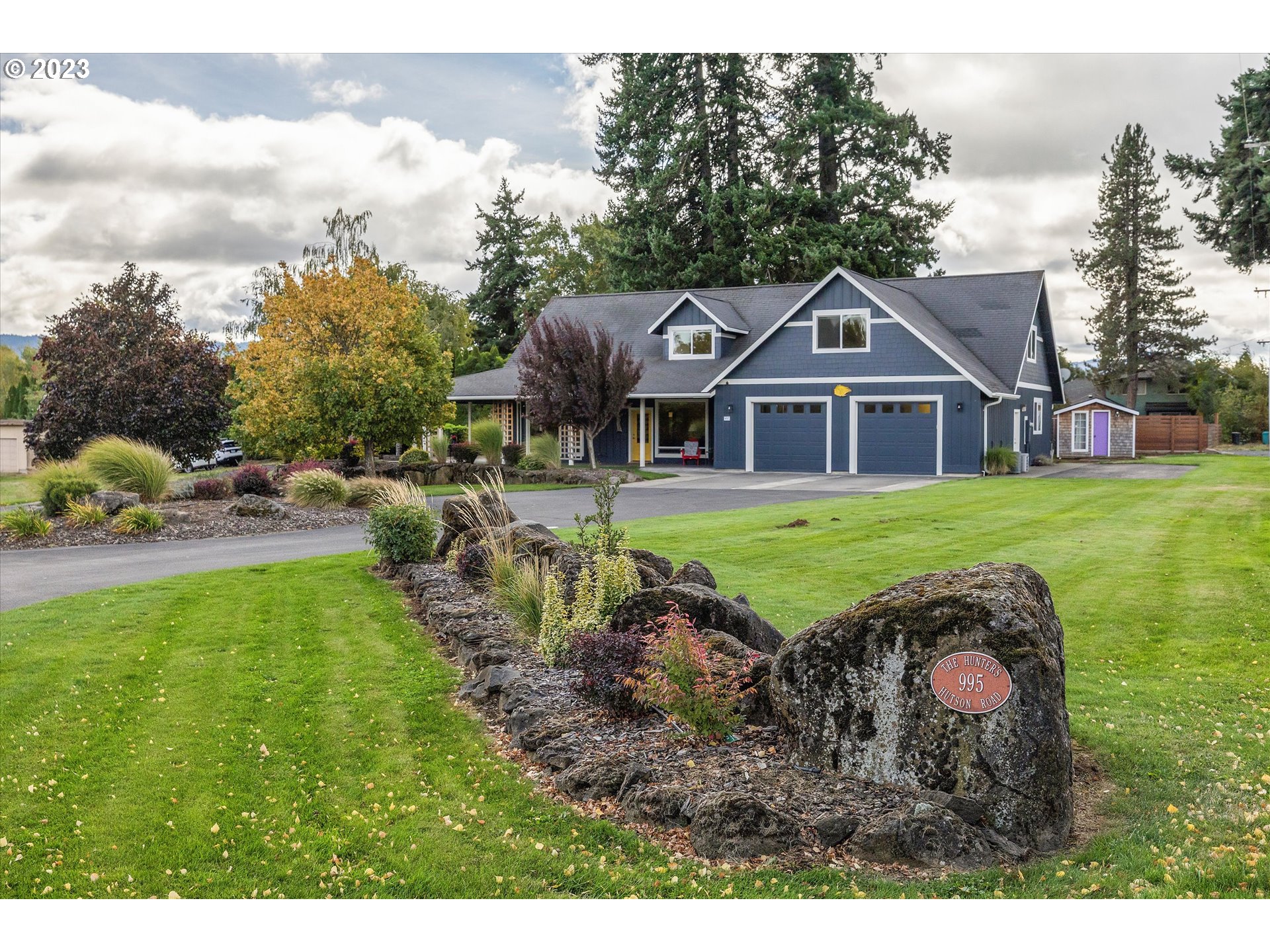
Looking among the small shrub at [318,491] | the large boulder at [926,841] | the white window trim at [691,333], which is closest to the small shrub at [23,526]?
the small shrub at [318,491]

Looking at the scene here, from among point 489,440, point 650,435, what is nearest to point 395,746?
point 489,440

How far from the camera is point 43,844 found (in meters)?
4.40

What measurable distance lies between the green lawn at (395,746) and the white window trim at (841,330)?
1806 centimetres

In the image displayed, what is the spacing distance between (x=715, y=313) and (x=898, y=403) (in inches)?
305

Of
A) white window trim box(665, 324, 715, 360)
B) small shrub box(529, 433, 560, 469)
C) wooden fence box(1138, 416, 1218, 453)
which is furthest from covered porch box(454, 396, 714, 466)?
wooden fence box(1138, 416, 1218, 453)

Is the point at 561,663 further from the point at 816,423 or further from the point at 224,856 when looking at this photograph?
the point at 816,423

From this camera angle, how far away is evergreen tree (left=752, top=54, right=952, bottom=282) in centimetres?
3953

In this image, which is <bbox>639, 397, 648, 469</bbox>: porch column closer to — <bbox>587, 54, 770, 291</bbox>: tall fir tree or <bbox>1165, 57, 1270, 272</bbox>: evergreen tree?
<bbox>587, 54, 770, 291</bbox>: tall fir tree

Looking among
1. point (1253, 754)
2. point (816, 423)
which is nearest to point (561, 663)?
point (1253, 754)

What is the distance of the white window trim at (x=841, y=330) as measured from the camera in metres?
28.9

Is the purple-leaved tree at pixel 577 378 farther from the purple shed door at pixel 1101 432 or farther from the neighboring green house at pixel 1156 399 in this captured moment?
the neighboring green house at pixel 1156 399

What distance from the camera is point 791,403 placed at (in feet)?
99.5

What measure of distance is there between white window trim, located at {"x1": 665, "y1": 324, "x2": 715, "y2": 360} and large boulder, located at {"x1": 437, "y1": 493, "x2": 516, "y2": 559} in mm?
22547

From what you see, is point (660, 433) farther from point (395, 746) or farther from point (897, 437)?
point (395, 746)
